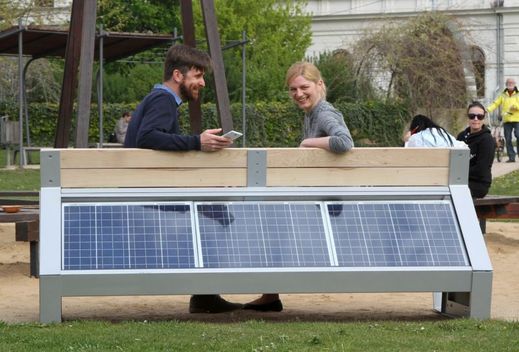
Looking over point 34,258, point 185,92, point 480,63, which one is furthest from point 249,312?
point 480,63

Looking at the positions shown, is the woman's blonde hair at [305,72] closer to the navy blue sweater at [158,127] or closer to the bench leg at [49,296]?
the navy blue sweater at [158,127]

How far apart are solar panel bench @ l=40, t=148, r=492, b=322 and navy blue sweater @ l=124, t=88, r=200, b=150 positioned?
3.1 inches

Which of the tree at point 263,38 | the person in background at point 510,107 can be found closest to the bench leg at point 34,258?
the person in background at point 510,107

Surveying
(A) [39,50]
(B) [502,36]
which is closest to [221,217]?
(A) [39,50]

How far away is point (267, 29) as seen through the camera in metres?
44.8

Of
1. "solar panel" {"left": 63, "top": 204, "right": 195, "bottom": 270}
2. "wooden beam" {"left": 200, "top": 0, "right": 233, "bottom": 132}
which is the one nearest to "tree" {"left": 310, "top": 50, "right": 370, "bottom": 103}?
"wooden beam" {"left": 200, "top": 0, "right": 233, "bottom": 132}

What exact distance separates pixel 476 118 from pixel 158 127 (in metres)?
4.84

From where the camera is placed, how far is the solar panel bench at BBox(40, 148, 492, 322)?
7.13 metres

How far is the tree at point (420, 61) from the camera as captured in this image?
3722cm

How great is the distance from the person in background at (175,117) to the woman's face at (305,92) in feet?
1.88

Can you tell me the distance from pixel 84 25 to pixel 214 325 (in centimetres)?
492

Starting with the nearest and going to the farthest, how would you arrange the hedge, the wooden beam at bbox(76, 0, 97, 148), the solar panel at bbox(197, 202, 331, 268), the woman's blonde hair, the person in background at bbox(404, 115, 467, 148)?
the solar panel at bbox(197, 202, 331, 268) < the woman's blonde hair < the person in background at bbox(404, 115, 467, 148) < the wooden beam at bbox(76, 0, 97, 148) < the hedge

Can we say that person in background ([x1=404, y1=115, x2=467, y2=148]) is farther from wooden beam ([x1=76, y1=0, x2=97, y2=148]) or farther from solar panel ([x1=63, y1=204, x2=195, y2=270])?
solar panel ([x1=63, y1=204, x2=195, y2=270])

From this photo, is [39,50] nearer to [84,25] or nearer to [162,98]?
[84,25]
